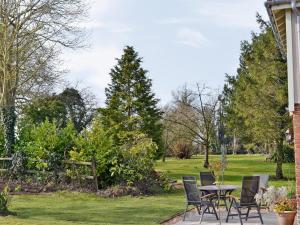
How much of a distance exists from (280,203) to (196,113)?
129 feet

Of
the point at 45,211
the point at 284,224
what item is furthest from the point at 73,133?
the point at 284,224

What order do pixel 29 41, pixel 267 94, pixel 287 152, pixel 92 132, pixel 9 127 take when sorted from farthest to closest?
1. pixel 287 152
2. pixel 267 94
3. pixel 29 41
4. pixel 9 127
5. pixel 92 132

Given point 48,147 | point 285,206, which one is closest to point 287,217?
point 285,206

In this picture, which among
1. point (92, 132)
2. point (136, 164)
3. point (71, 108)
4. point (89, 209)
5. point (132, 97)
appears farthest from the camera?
point (71, 108)

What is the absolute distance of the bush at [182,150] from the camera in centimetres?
5212

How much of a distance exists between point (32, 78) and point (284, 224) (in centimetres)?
1892

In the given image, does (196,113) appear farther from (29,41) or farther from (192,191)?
(192,191)

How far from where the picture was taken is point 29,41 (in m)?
24.7

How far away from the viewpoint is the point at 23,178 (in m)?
20.8

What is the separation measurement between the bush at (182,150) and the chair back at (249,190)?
4033 cm

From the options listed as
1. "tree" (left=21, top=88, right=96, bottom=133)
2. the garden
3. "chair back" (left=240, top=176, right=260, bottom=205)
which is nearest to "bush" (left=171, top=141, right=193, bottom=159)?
"tree" (left=21, top=88, right=96, bottom=133)

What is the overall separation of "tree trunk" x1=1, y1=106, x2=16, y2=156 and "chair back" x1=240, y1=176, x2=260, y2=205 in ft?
47.6

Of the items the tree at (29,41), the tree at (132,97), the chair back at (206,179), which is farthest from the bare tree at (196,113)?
the chair back at (206,179)

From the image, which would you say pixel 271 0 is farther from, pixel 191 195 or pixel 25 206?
pixel 25 206
